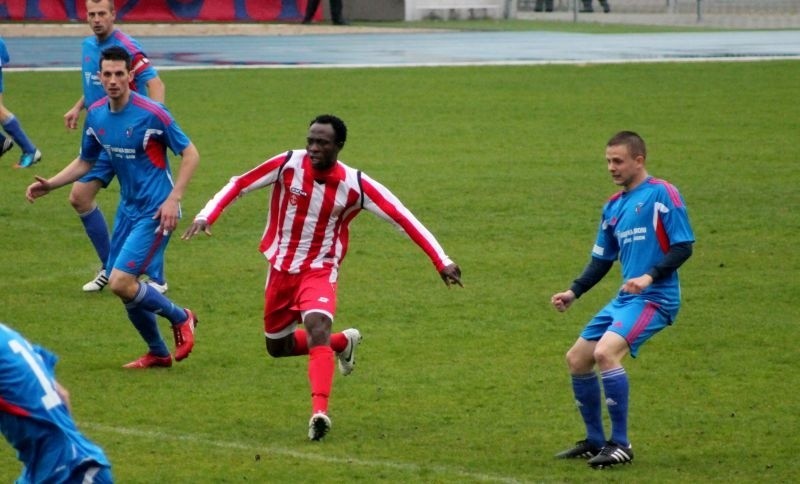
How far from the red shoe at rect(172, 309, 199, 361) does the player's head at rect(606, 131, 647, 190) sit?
3511 millimetres

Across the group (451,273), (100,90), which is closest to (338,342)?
(451,273)

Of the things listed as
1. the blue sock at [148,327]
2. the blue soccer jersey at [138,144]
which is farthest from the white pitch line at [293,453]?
the blue soccer jersey at [138,144]

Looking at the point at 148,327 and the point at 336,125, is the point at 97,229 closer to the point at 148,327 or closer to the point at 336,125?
the point at 148,327

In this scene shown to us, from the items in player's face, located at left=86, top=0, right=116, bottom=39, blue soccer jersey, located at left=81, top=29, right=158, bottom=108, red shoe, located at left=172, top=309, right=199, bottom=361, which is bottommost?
red shoe, located at left=172, top=309, right=199, bottom=361

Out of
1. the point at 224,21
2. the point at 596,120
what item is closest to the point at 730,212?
the point at 596,120

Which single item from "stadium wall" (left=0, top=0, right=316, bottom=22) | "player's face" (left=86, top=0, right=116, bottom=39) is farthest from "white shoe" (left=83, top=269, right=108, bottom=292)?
"stadium wall" (left=0, top=0, right=316, bottom=22)

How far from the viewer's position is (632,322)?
805 cm

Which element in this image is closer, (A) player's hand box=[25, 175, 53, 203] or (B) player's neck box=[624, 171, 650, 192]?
(B) player's neck box=[624, 171, 650, 192]

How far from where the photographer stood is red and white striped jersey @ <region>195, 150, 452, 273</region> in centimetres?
889

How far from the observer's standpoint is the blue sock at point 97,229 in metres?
12.8

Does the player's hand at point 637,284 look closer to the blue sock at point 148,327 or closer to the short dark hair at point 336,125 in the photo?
the short dark hair at point 336,125

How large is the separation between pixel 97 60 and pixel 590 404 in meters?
6.74

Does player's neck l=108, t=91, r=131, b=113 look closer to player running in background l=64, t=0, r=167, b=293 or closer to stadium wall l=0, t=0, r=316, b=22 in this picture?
player running in background l=64, t=0, r=167, b=293

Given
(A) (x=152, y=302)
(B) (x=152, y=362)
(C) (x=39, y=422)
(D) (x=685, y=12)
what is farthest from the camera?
(D) (x=685, y=12)
